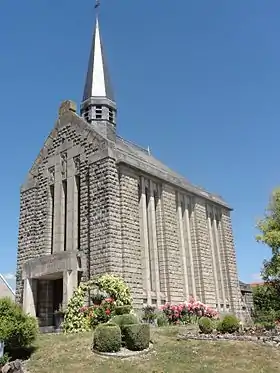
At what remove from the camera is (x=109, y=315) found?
2067 centimetres

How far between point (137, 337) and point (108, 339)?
1073 mm

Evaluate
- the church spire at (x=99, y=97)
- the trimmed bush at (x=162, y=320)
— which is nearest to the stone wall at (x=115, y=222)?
the trimmed bush at (x=162, y=320)

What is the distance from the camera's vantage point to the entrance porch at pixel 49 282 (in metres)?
23.5

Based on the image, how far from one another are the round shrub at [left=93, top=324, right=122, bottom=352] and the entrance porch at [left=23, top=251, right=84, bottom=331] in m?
8.02

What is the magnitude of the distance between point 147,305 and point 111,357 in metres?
10.2

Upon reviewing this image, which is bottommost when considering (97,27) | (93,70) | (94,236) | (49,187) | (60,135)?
(94,236)

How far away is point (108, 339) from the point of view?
1486 cm

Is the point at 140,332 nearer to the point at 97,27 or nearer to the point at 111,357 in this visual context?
the point at 111,357

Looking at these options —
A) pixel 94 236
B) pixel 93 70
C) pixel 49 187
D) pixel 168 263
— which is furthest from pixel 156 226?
pixel 93 70

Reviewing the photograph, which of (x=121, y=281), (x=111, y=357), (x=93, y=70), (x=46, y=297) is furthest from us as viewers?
(x=93, y=70)

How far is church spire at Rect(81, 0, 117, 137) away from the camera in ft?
109

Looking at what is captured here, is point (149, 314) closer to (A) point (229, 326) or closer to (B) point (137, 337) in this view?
(A) point (229, 326)

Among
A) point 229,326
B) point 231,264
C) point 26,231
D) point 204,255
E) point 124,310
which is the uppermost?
point 26,231

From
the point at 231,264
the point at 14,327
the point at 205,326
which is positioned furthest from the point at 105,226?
the point at 231,264
